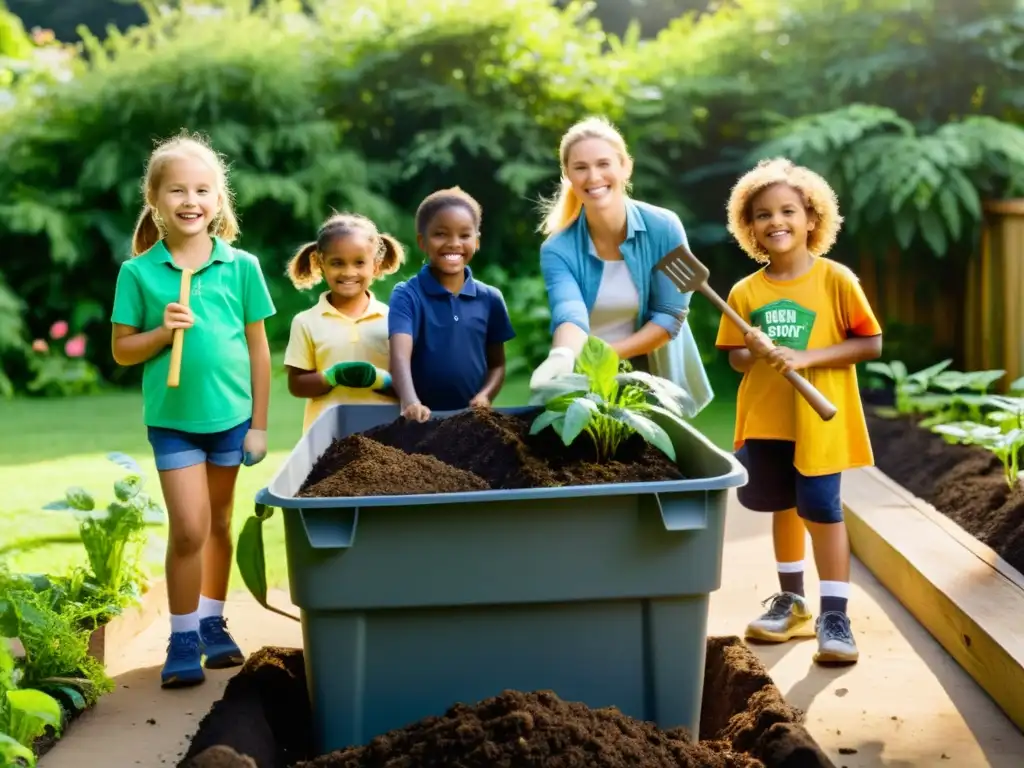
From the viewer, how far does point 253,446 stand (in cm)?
291

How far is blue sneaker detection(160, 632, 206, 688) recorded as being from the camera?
282cm

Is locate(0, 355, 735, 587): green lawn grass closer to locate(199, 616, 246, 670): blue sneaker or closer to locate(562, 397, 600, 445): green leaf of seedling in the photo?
locate(199, 616, 246, 670): blue sneaker

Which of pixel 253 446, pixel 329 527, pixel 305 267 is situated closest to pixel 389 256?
pixel 305 267

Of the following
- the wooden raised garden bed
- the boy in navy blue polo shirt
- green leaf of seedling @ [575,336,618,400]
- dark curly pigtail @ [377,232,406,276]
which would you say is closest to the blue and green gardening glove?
the boy in navy blue polo shirt

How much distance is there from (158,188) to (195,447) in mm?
647

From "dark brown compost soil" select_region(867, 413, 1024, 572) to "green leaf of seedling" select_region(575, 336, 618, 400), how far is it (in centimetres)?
158

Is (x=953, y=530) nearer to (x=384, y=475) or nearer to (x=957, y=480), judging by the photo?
(x=957, y=480)

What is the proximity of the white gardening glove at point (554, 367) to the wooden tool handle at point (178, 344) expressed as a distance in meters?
0.84

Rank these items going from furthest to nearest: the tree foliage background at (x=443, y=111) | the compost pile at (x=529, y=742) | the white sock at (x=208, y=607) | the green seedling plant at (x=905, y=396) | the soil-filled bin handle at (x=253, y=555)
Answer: the tree foliage background at (x=443, y=111), the green seedling plant at (x=905, y=396), the white sock at (x=208, y=607), the soil-filled bin handle at (x=253, y=555), the compost pile at (x=529, y=742)

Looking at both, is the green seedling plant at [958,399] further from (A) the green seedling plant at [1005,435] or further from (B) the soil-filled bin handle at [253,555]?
(B) the soil-filled bin handle at [253,555]

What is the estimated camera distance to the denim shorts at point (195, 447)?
9.38 ft

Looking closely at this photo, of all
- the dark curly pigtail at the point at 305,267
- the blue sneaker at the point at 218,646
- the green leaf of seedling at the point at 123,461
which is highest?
the dark curly pigtail at the point at 305,267

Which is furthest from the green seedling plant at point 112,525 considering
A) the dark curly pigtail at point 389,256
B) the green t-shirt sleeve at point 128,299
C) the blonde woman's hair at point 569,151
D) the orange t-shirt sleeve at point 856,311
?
the orange t-shirt sleeve at point 856,311

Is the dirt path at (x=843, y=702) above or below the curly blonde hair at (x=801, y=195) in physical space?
below
